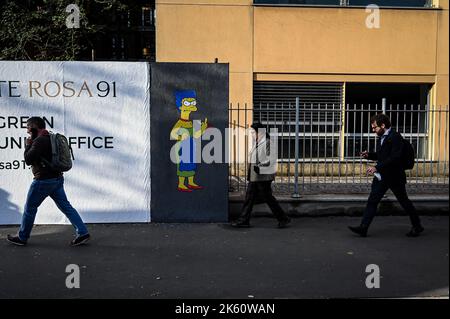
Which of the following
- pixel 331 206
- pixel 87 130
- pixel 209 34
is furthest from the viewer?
pixel 209 34

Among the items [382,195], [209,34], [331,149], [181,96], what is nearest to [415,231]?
[382,195]

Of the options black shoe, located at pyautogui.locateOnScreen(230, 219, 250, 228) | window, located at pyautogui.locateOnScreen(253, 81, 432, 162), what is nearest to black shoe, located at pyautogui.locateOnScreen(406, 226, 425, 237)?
black shoe, located at pyautogui.locateOnScreen(230, 219, 250, 228)

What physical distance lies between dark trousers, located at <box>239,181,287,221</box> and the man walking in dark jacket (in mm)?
2405

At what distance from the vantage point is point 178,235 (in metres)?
7.21

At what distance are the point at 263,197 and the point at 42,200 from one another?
3.22 meters

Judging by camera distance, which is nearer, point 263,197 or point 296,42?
point 263,197

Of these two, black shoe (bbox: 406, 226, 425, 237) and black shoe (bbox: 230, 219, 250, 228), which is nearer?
black shoe (bbox: 406, 226, 425, 237)

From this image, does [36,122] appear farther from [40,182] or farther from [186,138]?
[186,138]

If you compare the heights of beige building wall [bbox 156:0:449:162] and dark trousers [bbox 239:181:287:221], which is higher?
beige building wall [bbox 156:0:449:162]

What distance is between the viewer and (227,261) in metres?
6.00

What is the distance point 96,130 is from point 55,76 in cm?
101

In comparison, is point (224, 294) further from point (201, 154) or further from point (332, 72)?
point (332, 72)

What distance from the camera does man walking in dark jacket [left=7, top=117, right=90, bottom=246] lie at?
6.25 meters

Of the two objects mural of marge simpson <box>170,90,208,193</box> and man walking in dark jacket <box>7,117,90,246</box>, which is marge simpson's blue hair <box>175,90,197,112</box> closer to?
mural of marge simpson <box>170,90,208,193</box>
